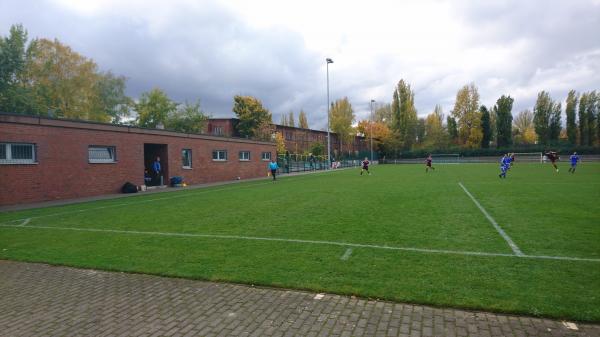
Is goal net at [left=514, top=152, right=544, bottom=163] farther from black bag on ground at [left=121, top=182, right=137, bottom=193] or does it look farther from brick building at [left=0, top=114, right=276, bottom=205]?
black bag on ground at [left=121, top=182, right=137, bottom=193]

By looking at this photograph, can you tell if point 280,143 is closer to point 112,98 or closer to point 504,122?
point 112,98

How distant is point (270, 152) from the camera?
130ft

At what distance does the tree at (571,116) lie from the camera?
2749 inches

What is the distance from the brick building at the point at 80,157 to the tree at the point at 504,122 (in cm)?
6581

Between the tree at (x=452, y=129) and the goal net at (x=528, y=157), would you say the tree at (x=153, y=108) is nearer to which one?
the tree at (x=452, y=129)

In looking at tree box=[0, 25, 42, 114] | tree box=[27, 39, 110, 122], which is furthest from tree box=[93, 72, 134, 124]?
tree box=[0, 25, 42, 114]

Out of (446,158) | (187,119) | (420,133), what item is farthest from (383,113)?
(187,119)

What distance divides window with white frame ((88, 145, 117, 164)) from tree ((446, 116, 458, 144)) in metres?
71.7

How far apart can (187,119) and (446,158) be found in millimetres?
50438

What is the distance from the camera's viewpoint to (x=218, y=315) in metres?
4.16

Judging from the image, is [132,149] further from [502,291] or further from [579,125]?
[579,125]

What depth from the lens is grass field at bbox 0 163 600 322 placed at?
4.62 meters

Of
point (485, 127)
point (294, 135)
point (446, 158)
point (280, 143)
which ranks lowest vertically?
point (446, 158)

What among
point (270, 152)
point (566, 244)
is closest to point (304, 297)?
point (566, 244)
